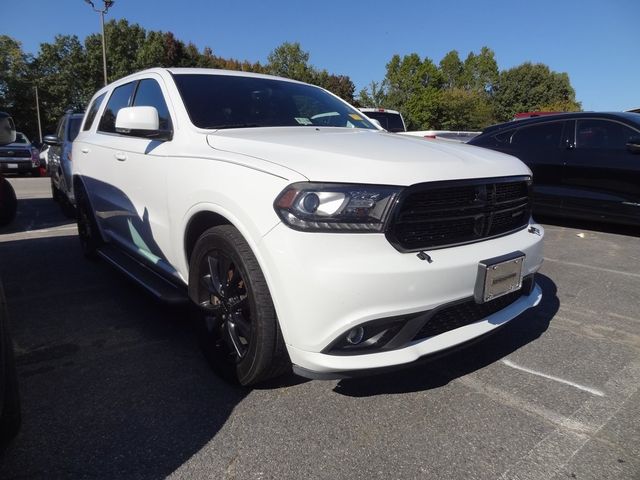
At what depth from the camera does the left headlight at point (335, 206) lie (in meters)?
1.87

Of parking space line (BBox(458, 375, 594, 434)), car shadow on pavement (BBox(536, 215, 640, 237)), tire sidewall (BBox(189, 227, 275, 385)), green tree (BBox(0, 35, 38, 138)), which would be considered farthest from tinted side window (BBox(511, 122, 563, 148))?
green tree (BBox(0, 35, 38, 138))

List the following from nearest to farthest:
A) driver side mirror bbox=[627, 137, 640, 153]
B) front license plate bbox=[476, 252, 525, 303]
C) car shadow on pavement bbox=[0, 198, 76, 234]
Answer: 1. front license plate bbox=[476, 252, 525, 303]
2. driver side mirror bbox=[627, 137, 640, 153]
3. car shadow on pavement bbox=[0, 198, 76, 234]

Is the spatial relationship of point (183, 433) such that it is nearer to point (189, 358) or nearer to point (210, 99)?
point (189, 358)

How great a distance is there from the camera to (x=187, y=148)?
263 cm

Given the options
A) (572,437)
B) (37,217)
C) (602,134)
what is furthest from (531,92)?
(572,437)

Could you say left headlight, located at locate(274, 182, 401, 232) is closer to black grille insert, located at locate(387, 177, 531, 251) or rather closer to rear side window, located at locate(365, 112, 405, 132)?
black grille insert, located at locate(387, 177, 531, 251)

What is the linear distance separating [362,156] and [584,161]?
17.2 feet

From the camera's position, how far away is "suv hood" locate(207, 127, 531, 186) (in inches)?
76.6

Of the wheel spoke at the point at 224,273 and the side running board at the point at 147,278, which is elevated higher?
the wheel spoke at the point at 224,273

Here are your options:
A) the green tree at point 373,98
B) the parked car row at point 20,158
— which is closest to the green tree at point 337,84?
the green tree at point 373,98

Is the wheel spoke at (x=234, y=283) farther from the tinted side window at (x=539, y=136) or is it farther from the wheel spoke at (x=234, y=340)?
the tinted side window at (x=539, y=136)

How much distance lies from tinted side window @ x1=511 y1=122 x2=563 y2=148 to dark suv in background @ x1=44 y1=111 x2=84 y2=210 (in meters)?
6.38

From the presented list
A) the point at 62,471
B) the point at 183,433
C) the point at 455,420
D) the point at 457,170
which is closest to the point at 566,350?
the point at 455,420

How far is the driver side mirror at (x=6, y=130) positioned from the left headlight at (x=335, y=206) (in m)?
1.68
